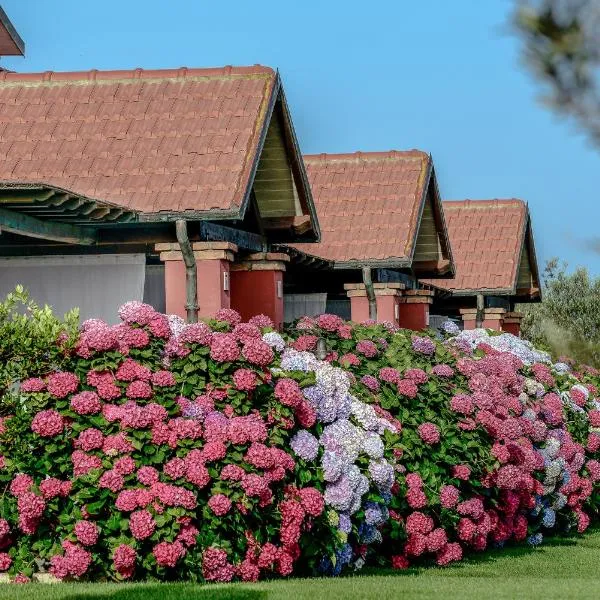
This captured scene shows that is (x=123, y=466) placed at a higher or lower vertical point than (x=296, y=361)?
lower

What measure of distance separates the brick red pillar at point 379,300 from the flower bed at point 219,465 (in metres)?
11.5

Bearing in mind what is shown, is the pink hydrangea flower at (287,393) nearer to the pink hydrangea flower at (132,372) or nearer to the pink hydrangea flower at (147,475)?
the pink hydrangea flower at (132,372)

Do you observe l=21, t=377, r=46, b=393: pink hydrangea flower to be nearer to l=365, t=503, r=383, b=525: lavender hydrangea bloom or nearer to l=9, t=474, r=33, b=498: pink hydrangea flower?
l=9, t=474, r=33, b=498: pink hydrangea flower

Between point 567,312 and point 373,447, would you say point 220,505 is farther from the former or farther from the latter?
point 567,312

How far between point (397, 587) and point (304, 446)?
156cm

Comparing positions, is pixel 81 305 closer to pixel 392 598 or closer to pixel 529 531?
pixel 529 531

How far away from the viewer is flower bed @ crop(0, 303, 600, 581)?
37.7ft

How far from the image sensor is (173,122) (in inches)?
756

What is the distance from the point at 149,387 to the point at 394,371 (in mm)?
3701

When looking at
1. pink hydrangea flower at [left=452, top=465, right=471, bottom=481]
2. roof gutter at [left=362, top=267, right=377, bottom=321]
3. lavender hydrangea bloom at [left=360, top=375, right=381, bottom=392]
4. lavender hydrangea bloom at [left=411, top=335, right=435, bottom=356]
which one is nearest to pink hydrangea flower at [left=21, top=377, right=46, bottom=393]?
lavender hydrangea bloom at [left=360, top=375, right=381, bottom=392]

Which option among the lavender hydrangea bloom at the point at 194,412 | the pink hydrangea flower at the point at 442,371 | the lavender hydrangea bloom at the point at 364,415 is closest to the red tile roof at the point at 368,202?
the pink hydrangea flower at the point at 442,371

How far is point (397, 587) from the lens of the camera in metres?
11.3

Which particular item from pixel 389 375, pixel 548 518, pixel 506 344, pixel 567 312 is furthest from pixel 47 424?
pixel 567 312

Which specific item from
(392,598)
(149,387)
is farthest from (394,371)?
(392,598)
